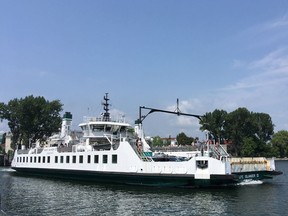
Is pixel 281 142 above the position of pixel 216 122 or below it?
below

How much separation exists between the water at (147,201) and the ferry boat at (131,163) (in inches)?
43.9

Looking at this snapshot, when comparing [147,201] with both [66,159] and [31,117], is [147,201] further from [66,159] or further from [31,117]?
[31,117]

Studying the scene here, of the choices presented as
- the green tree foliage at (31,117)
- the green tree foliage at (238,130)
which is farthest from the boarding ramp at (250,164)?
the green tree foliage at (238,130)

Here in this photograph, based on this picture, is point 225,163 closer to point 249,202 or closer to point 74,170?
point 249,202

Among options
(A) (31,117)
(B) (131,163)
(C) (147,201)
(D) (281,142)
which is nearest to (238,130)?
(A) (31,117)

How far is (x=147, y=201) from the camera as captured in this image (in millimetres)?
23453

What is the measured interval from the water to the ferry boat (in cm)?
112

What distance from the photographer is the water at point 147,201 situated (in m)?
20.2

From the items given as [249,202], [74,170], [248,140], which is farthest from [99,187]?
[248,140]

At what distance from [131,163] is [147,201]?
8235 mm

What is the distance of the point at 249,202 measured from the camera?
22828 millimetres

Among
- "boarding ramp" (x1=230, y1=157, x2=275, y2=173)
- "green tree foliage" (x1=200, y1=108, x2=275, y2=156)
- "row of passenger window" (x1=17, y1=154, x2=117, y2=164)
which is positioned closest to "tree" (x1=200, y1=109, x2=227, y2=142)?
"green tree foliage" (x1=200, y1=108, x2=275, y2=156)

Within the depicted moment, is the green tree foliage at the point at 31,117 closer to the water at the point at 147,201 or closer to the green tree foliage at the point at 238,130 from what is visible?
the green tree foliage at the point at 238,130

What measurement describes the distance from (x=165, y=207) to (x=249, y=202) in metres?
5.84
